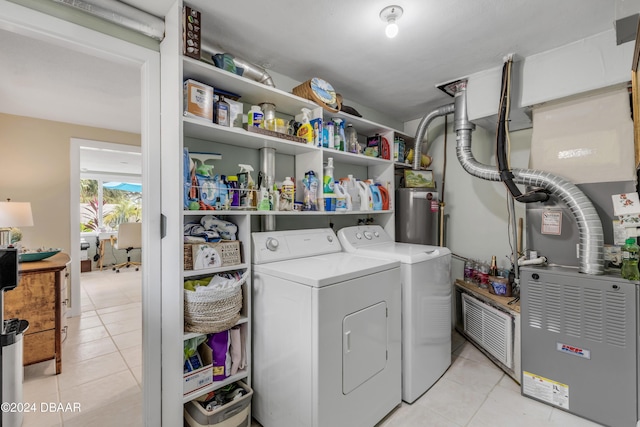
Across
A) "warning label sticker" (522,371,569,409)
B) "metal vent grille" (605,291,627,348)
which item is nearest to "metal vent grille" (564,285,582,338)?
"metal vent grille" (605,291,627,348)

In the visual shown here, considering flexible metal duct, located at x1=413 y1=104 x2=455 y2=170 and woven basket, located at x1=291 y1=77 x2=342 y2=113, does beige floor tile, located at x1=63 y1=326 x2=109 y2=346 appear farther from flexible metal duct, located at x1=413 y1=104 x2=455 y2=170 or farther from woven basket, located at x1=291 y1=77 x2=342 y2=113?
flexible metal duct, located at x1=413 y1=104 x2=455 y2=170

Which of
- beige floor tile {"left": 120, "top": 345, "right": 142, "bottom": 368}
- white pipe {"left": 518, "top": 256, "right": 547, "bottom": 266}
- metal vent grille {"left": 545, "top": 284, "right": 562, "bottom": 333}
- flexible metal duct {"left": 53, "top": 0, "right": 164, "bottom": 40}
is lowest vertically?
beige floor tile {"left": 120, "top": 345, "right": 142, "bottom": 368}

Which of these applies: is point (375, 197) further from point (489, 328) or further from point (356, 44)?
point (489, 328)

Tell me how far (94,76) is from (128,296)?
125 inches

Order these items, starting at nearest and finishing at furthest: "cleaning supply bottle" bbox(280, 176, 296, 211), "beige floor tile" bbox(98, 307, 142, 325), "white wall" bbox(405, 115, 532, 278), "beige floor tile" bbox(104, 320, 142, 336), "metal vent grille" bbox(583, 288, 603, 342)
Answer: "metal vent grille" bbox(583, 288, 603, 342)
"cleaning supply bottle" bbox(280, 176, 296, 211)
"white wall" bbox(405, 115, 532, 278)
"beige floor tile" bbox(104, 320, 142, 336)
"beige floor tile" bbox(98, 307, 142, 325)

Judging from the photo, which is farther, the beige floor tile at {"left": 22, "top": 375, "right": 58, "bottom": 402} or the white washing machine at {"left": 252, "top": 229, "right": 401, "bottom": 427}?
the beige floor tile at {"left": 22, "top": 375, "right": 58, "bottom": 402}

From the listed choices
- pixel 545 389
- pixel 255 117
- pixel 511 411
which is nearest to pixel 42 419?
pixel 255 117

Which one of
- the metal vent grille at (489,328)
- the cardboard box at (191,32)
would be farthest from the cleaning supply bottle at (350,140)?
the metal vent grille at (489,328)

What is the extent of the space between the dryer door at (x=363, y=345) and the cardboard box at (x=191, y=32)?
5.32 feet

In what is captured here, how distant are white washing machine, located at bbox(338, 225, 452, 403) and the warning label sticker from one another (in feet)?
1.69

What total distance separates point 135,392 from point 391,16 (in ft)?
9.78

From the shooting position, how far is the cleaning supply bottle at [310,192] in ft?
7.00

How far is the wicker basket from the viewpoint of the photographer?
1520 mm

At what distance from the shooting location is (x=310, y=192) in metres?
2.14
